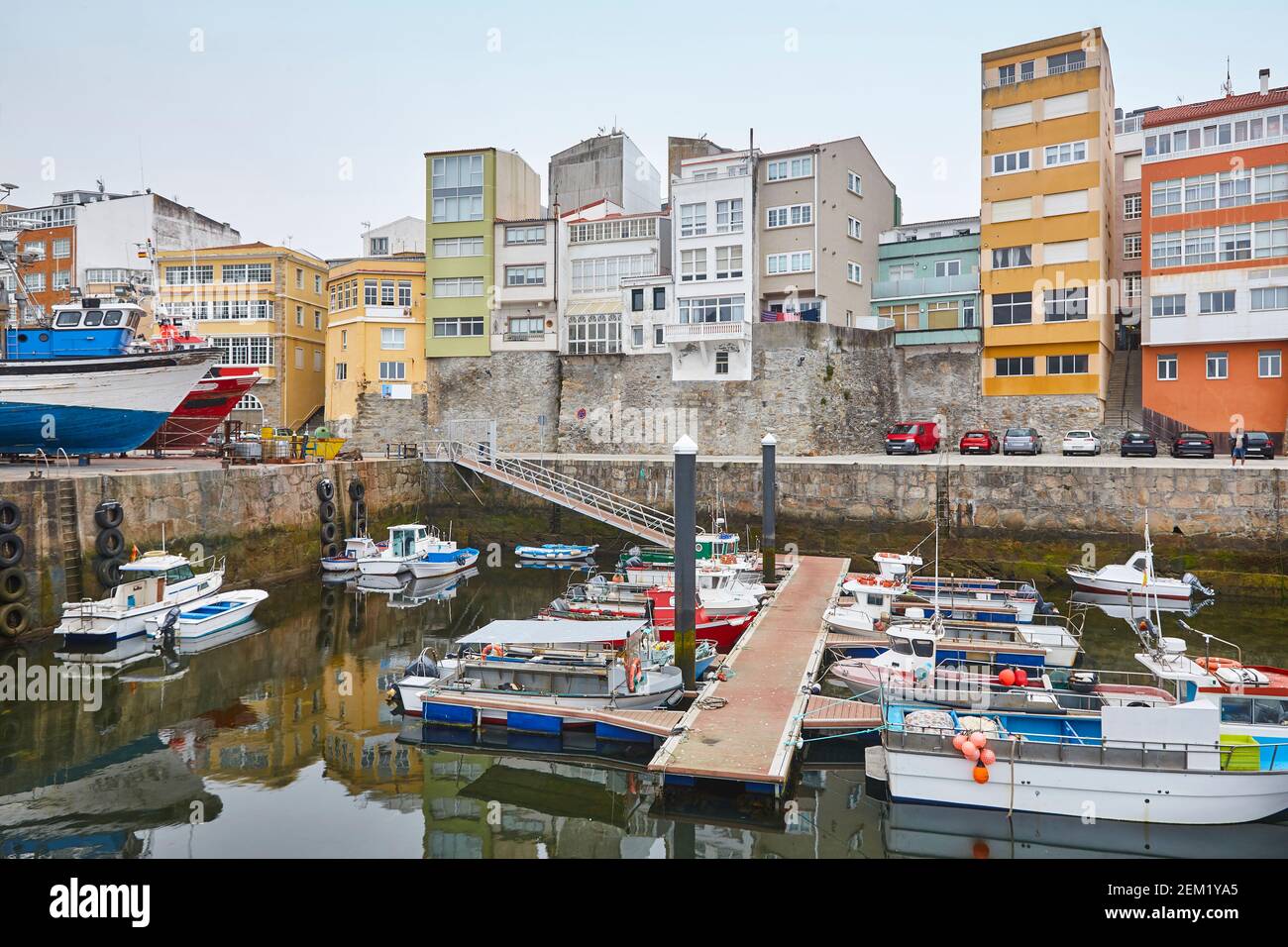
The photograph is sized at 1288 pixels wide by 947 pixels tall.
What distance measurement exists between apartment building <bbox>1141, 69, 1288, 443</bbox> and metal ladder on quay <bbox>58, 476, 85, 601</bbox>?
1484 inches

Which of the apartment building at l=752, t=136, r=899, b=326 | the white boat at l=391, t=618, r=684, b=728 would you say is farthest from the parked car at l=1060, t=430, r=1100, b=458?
the white boat at l=391, t=618, r=684, b=728

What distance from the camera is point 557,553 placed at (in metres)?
33.0

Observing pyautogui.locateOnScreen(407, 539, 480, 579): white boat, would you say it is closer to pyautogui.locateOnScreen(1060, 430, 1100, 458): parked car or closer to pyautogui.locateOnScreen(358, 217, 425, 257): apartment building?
pyautogui.locateOnScreen(1060, 430, 1100, 458): parked car

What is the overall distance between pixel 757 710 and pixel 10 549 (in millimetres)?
17454

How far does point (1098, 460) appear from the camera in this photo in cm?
3091

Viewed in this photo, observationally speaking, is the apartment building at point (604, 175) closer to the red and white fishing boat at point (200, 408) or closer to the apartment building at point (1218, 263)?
the red and white fishing boat at point (200, 408)

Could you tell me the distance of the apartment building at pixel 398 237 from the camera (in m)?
58.8

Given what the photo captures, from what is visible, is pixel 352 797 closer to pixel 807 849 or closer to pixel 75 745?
pixel 75 745

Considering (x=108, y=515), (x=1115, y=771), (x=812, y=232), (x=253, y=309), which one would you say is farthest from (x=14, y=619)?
(x=812, y=232)

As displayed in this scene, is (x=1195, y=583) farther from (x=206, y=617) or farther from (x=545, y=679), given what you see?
(x=206, y=617)

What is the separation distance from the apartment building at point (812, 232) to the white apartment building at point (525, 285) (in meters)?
10.1

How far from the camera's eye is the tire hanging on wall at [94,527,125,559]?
22922 mm

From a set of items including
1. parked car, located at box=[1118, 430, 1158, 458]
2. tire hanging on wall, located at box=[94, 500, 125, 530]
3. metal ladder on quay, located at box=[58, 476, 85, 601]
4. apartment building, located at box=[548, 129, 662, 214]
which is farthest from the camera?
apartment building, located at box=[548, 129, 662, 214]
